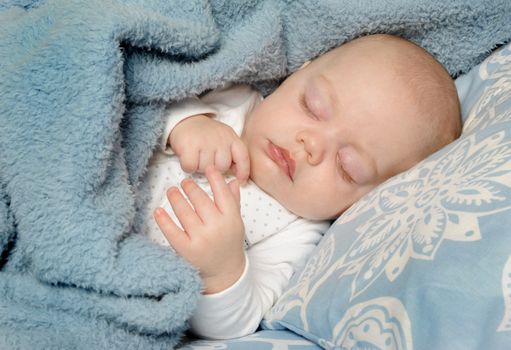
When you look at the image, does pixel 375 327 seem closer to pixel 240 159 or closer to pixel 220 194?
pixel 220 194

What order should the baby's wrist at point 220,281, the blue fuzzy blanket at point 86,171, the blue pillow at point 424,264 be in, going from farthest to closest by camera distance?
the baby's wrist at point 220,281 → the blue fuzzy blanket at point 86,171 → the blue pillow at point 424,264

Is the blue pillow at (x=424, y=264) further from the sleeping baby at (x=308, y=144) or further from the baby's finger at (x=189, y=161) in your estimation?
the baby's finger at (x=189, y=161)

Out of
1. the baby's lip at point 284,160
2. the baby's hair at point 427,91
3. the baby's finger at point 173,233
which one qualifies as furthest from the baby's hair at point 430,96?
the baby's finger at point 173,233

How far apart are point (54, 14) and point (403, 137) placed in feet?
2.09

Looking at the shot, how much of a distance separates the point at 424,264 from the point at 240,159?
0.46 m

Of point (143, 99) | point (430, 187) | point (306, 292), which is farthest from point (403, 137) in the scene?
point (143, 99)

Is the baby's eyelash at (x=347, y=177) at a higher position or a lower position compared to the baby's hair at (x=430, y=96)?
lower

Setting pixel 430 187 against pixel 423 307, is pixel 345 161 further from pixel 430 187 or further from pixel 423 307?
pixel 423 307

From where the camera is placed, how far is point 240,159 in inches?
43.2

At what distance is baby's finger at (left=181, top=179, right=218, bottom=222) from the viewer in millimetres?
920

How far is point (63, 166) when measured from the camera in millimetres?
860

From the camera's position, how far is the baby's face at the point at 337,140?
109 cm

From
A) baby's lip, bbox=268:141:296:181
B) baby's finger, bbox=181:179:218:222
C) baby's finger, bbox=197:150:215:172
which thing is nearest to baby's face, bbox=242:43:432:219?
baby's lip, bbox=268:141:296:181

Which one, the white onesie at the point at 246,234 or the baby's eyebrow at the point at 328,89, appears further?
the baby's eyebrow at the point at 328,89
